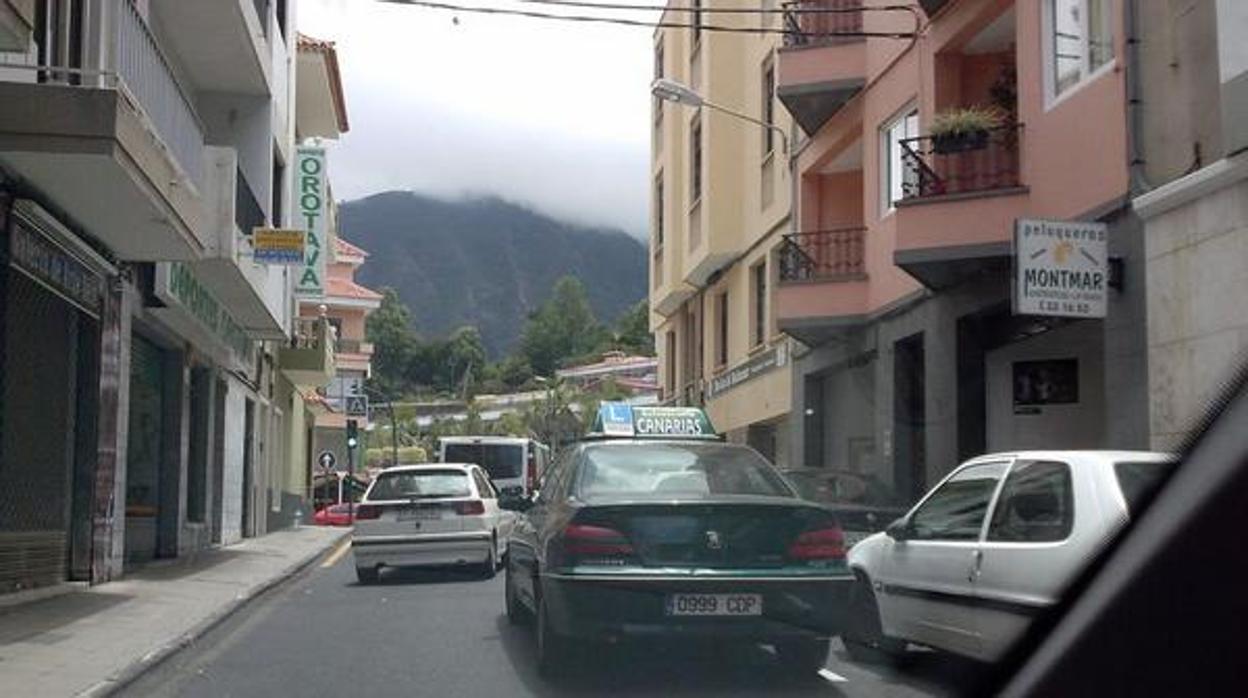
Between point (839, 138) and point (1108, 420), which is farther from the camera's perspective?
point (839, 138)

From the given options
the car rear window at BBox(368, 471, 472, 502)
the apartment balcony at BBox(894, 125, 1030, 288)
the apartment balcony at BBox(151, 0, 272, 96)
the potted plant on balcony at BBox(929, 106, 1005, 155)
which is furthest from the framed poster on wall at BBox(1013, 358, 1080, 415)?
the apartment balcony at BBox(151, 0, 272, 96)

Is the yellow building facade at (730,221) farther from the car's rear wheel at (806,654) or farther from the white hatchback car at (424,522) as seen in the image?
the car's rear wheel at (806,654)

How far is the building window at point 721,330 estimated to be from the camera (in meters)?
32.1

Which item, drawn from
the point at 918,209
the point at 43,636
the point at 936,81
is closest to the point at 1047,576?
the point at 43,636

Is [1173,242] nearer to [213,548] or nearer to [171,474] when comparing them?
[171,474]

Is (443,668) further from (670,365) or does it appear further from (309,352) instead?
(670,365)

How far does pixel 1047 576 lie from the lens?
6141 mm

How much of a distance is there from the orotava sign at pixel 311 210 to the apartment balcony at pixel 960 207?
13561 mm

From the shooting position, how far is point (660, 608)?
785cm

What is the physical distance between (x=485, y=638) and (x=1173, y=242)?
6864 millimetres

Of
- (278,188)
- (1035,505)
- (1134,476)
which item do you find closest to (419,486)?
(278,188)

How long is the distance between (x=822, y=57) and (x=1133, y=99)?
348 inches

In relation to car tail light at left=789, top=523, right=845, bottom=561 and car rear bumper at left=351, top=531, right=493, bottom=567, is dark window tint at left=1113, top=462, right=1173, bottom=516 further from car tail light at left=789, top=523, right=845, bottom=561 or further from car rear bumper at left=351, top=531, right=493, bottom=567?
car rear bumper at left=351, top=531, right=493, bottom=567

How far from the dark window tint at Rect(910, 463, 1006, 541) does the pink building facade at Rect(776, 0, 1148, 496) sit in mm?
4962
